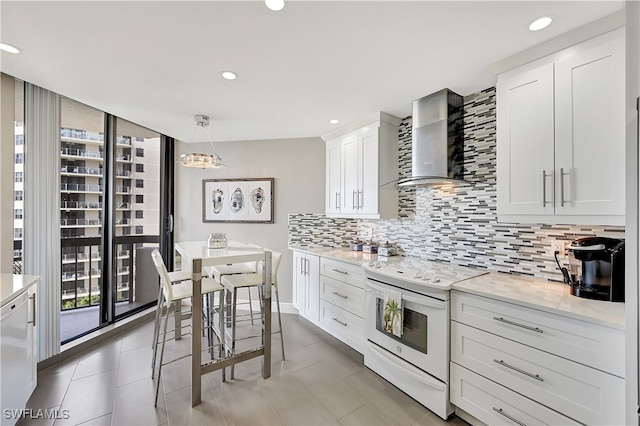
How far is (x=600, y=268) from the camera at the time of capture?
5.00 ft

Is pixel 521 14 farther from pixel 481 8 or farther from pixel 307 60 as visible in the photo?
pixel 307 60

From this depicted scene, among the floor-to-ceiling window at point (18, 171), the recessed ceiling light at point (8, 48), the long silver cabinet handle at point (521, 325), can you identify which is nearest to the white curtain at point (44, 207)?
the floor-to-ceiling window at point (18, 171)

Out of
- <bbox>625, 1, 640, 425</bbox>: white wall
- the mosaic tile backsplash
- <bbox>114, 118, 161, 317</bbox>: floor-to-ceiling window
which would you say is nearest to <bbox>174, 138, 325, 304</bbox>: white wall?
<bbox>114, 118, 161, 317</bbox>: floor-to-ceiling window

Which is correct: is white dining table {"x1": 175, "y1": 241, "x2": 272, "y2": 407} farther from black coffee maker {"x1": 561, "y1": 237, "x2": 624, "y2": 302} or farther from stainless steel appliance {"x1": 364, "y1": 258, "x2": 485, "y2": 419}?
black coffee maker {"x1": 561, "y1": 237, "x2": 624, "y2": 302}

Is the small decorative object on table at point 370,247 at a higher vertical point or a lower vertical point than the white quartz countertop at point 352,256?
higher

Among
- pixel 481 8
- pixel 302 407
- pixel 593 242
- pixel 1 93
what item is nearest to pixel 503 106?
pixel 481 8

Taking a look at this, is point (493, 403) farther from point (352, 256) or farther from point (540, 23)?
point (540, 23)

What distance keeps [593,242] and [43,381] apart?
4023 mm

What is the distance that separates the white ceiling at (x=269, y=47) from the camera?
1.40m

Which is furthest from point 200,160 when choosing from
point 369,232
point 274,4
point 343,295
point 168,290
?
point 369,232

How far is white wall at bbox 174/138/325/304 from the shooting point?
151 inches

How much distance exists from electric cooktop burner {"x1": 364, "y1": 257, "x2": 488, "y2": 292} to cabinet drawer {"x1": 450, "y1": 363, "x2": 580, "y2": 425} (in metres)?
0.56

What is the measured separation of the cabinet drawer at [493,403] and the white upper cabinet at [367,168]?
→ 5.14ft

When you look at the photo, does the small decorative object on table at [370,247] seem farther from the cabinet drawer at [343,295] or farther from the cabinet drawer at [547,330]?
the cabinet drawer at [547,330]
